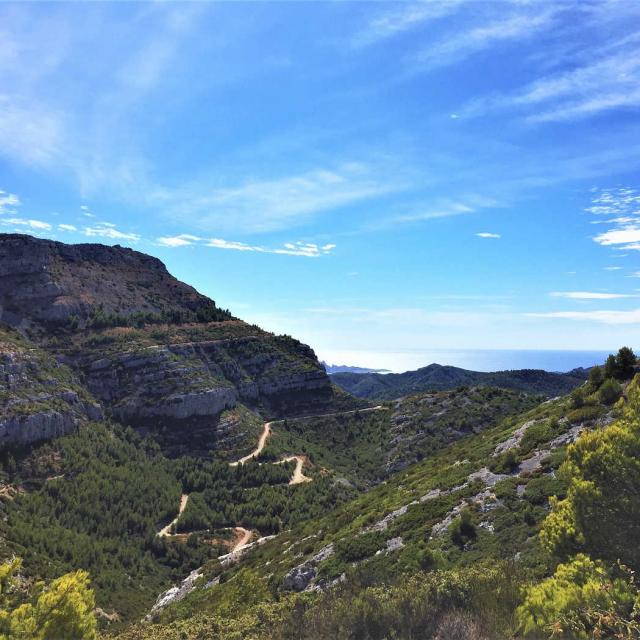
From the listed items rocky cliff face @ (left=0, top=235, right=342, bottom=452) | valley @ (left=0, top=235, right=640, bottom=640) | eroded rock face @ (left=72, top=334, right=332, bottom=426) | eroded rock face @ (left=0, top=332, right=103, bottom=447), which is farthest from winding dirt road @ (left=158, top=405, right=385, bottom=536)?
eroded rock face @ (left=0, top=332, right=103, bottom=447)

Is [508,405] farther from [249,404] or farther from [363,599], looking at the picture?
[363,599]

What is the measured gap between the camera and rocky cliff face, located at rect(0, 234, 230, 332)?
131 metres

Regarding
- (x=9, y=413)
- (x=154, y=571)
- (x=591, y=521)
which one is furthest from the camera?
(x=9, y=413)

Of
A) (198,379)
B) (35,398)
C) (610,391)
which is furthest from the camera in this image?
(198,379)

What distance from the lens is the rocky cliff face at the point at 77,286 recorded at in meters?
131

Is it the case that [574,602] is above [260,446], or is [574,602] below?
above

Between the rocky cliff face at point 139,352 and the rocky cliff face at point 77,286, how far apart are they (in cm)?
35

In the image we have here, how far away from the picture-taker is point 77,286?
478 ft

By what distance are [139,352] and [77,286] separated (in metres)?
46.0

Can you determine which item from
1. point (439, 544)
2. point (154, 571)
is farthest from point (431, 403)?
point (439, 544)

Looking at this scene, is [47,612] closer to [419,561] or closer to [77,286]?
[419,561]

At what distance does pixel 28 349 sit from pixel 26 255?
51.7m

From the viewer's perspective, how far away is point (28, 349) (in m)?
103

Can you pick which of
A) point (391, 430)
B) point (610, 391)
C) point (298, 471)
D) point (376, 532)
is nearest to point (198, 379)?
point (298, 471)
